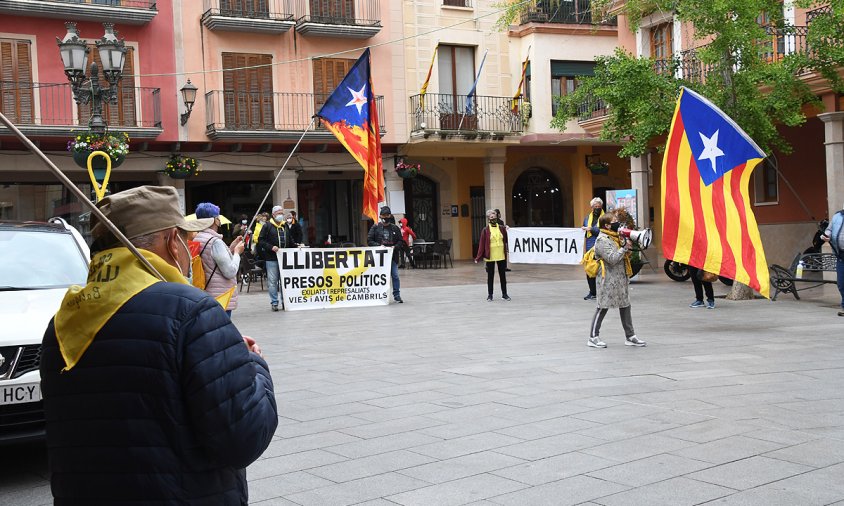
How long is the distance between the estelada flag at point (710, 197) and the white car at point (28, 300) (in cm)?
687

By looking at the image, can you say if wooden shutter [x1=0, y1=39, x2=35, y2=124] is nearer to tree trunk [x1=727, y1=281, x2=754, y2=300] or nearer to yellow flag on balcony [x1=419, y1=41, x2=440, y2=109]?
yellow flag on balcony [x1=419, y1=41, x2=440, y2=109]

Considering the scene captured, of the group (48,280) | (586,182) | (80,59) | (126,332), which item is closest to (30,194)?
(80,59)

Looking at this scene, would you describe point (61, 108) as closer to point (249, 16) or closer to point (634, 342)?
point (249, 16)

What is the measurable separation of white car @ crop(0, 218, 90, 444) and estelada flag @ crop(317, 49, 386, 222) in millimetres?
7770

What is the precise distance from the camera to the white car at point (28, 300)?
5824 mm

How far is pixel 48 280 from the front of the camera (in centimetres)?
725

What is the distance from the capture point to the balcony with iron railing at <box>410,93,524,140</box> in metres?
30.6

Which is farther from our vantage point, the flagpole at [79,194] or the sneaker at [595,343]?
the sneaker at [595,343]

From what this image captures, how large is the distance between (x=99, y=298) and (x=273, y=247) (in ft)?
49.0

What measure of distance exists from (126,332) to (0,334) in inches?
155

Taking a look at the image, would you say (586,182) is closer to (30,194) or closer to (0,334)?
(30,194)

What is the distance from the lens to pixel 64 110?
84.8ft

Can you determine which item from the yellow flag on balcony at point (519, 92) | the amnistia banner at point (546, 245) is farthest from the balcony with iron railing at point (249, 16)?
the amnistia banner at point (546, 245)

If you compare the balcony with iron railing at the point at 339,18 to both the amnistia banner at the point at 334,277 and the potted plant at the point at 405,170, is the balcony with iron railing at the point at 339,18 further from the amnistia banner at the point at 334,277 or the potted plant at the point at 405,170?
the amnistia banner at the point at 334,277
